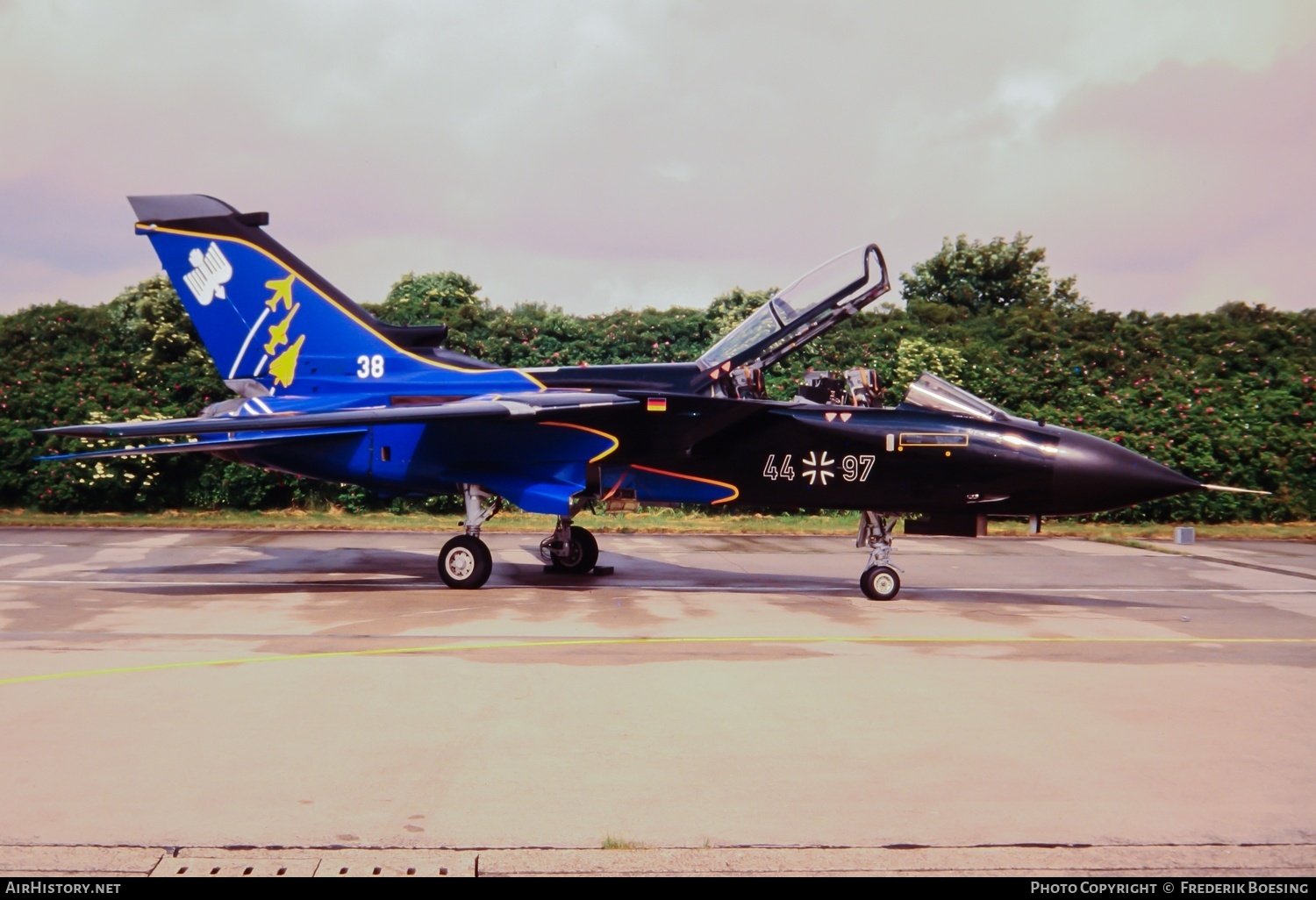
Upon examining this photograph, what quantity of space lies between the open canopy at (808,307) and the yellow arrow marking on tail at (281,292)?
5.62m

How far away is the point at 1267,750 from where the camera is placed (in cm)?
699

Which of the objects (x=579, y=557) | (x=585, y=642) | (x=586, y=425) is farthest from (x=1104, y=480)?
(x=579, y=557)

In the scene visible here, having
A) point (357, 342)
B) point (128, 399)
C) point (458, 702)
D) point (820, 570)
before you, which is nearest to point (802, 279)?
point (820, 570)

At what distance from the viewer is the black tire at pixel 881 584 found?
43.9 feet

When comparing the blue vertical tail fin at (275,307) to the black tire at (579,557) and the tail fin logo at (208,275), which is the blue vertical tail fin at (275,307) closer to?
the tail fin logo at (208,275)

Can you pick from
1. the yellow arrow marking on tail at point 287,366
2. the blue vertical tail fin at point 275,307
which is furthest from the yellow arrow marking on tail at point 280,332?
the yellow arrow marking on tail at point 287,366

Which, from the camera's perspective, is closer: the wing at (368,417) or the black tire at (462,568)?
the wing at (368,417)

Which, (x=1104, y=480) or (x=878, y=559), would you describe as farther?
(x=878, y=559)

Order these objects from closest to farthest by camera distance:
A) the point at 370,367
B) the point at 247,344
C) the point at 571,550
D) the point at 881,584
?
the point at 881,584 → the point at 370,367 → the point at 247,344 → the point at 571,550

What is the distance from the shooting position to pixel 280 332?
49.7ft

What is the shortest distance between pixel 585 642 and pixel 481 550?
4.00 m

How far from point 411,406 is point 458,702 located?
7.26m

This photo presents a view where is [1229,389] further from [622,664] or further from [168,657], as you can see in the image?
[168,657]

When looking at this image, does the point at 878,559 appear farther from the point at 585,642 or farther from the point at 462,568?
the point at 462,568
